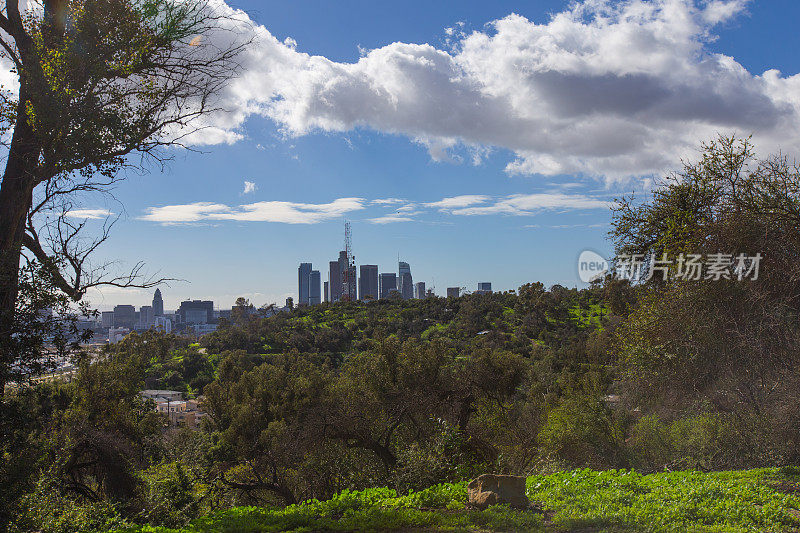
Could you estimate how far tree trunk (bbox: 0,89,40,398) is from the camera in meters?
6.06

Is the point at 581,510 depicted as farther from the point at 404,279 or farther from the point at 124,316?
the point at 404,279

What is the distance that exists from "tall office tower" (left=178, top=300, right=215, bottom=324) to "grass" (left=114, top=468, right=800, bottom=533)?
120 metres

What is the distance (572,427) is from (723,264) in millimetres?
8465

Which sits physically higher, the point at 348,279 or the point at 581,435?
the point at 348,279

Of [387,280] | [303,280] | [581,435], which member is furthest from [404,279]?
[581,435]

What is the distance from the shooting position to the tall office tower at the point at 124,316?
73.0 meters

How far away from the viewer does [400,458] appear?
33.1 feet

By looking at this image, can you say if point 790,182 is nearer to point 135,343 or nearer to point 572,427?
point 572,427

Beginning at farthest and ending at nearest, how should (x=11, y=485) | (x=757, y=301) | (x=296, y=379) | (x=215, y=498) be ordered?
(x=296, y=379) < (x=215, y=498) < (x=757, y=301) < (x=11, y=485)

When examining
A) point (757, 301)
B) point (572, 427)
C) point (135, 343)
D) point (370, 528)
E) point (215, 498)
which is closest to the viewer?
point (370, 528)

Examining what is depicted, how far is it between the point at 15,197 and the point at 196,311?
131 metres

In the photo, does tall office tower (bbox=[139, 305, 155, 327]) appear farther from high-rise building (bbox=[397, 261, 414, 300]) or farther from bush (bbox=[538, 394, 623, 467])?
bush (bbox=[538, 394, 623, 467])

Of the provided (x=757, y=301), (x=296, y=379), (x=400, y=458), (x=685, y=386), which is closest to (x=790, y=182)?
(x=757, y=301)

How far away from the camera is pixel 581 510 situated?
6.37 meters
